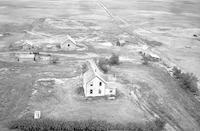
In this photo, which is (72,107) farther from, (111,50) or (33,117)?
(111,50)

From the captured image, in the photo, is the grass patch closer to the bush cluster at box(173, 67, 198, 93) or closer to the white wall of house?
the bush cluster at box(173, 67, 198, 93)

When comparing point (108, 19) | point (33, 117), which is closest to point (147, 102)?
point (33, 117)

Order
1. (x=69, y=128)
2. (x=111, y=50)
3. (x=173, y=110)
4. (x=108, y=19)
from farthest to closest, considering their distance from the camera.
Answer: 1. (x=108, y=19)
2. (x=111, y=50)
3. (x=173, y=110)
4. (x=69, y=128)

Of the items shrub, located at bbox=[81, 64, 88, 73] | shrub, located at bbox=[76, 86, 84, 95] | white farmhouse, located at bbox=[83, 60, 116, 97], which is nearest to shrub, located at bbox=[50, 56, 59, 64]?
shrub, located at bbox=[81, 64, 88, 73]

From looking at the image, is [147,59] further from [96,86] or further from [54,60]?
[96,86]

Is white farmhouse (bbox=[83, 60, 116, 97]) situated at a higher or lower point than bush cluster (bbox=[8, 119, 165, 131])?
higher

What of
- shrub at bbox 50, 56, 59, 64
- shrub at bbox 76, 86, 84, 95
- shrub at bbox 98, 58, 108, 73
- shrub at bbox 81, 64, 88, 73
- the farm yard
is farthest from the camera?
shrub at bbox 50, 56, 59, 64
